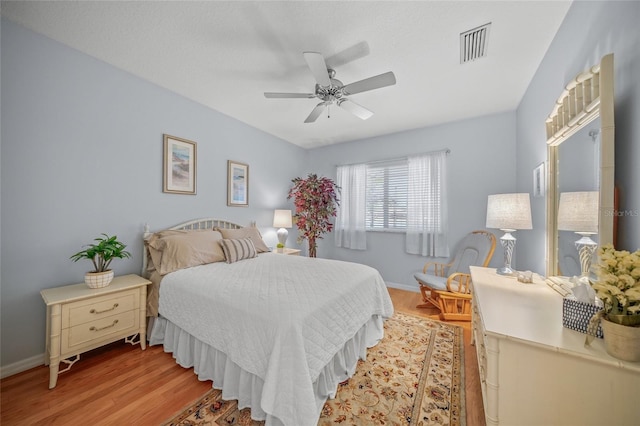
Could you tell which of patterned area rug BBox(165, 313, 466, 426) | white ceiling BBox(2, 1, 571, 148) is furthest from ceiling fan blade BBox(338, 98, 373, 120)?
patterned area rug BBox(165, 313, 466, 426)

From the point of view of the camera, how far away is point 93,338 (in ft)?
5.99

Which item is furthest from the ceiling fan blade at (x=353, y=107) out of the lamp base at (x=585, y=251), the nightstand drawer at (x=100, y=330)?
the nightstand drawer at (x=100, y=330)

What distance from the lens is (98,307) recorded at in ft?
6.06

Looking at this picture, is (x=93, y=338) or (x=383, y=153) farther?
(x=383, y=153)

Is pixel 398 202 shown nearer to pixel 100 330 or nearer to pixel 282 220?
pixel 282 220

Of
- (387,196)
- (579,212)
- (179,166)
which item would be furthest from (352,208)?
(579,212)

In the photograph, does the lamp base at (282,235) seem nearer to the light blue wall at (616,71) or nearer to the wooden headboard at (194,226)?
the wooden headboard at (194,226)

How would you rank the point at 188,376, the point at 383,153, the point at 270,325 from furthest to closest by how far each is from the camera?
the point at 383,153
the point at 188,376
the point at 270,325

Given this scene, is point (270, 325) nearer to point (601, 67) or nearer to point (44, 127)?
point (601, 67)

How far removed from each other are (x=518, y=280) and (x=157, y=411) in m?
2.73

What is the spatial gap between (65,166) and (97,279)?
1.06 m

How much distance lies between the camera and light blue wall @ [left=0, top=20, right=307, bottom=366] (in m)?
1.79

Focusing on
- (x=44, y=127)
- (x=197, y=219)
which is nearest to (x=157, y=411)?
(x=197, y=219)

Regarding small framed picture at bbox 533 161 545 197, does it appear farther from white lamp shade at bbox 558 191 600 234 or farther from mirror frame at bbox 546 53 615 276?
white lamp shade at bbox 558 191 600 234
